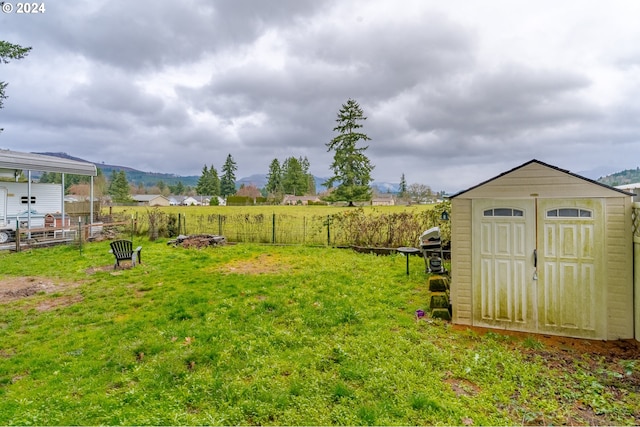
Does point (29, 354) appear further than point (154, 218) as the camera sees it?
No

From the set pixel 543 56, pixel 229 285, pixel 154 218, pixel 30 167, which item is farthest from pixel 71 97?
pixel 543 56

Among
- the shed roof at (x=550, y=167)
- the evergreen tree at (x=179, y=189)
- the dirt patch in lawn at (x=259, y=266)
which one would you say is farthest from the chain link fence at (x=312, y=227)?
the evergreen tree at (x=179, y=189)

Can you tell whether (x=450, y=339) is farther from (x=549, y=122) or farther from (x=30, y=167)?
(x=30, y=167)

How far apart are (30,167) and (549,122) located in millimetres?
24615

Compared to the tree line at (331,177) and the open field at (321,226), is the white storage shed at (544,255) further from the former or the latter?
the tree line at (331,177)

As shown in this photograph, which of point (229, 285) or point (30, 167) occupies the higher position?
point (30, 167)

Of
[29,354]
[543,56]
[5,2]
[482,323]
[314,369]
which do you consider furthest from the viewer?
[543,56]

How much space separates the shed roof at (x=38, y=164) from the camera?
39.7 ft

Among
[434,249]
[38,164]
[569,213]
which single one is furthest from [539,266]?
[38,164]

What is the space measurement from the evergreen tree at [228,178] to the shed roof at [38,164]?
5296 cm

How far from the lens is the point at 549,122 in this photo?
48.3 feet

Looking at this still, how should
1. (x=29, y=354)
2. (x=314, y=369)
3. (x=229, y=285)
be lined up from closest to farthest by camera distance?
(x=314, y=369) < (x=29, y=354) < (x=229, y=285)

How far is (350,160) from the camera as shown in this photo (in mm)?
36250

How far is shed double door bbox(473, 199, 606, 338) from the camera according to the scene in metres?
4.10
